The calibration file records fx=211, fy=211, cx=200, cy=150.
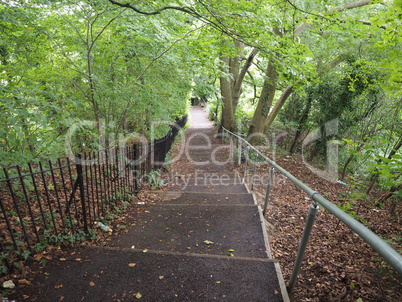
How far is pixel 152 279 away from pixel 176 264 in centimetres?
32

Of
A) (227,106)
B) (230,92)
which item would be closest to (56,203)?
(227,106)

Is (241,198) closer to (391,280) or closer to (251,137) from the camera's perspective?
(391,280)

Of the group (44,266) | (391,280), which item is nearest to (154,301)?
(44,266)

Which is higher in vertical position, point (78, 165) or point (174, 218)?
point (78, 165)

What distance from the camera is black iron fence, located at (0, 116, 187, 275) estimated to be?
249 centimetres

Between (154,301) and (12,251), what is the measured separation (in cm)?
192

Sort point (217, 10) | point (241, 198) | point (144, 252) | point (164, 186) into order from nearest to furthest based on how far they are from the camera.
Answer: point (144, 252) < point (217, 10) < point (241, 198) < point (164, 186)

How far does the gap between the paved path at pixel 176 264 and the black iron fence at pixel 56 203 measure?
1.33 ft

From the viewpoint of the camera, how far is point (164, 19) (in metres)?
5.20

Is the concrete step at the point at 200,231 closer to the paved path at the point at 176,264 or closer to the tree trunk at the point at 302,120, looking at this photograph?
the paved path at the point at 176,264

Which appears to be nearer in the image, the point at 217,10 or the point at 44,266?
the point at 44,266

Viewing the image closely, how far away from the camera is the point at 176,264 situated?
8.42ft

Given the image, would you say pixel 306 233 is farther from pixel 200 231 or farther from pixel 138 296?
pixel 200 231

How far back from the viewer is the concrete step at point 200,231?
3.04 meters
